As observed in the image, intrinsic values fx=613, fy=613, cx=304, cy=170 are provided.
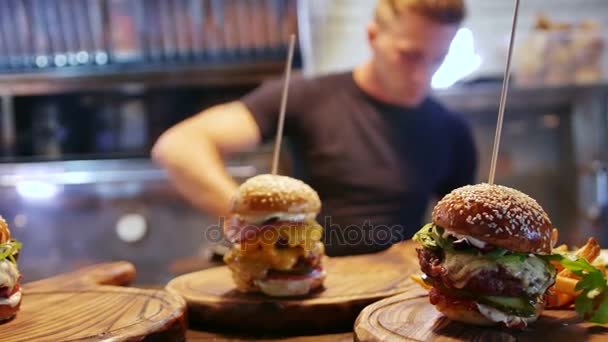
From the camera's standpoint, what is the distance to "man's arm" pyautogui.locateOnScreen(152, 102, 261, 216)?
3111mm

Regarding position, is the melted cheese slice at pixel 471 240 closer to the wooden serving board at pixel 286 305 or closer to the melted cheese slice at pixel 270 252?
the wooden serving board at pixel 286 305

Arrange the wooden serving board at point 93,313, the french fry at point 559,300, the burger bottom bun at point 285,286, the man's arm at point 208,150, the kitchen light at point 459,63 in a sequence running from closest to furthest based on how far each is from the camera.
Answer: the wooden serving board at point 93,313
the french fry at point 559,300
the burger bottom bun at point 285,286
the man's arm at point 208,150
the kitchen light at point 459,63

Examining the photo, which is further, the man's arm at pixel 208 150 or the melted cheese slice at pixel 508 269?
the man's arm at pixel 208 150

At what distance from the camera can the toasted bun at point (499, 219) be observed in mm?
1648

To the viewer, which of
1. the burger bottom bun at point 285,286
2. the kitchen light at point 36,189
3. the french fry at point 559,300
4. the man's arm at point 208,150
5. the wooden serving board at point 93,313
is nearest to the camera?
the wooden serving board at point 93,313

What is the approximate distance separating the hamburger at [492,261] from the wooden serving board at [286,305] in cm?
42

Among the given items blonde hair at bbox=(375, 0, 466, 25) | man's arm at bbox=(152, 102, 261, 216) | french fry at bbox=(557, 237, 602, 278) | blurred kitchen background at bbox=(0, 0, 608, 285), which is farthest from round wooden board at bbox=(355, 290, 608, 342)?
blurred kitchen background at bbox=(0, 0, 608, 285)

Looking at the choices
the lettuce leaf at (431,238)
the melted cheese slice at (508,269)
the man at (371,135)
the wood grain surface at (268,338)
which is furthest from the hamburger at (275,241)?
the man at (371,135)

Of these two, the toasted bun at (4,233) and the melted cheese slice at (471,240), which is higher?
the toasted bun at (4,233)

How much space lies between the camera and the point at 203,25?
15.2 feet

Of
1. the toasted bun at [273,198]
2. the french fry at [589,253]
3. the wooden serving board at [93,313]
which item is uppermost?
the toasted bun at [273,198]

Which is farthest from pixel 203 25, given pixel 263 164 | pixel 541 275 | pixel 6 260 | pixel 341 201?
pixel 541 275

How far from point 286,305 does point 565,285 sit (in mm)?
870

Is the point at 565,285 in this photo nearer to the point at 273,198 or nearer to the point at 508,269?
the point at 508,269
